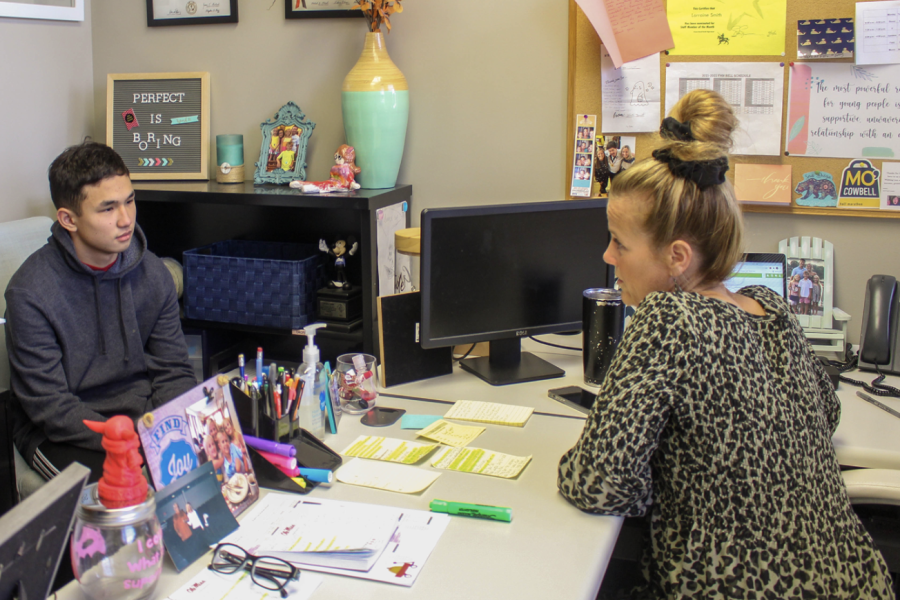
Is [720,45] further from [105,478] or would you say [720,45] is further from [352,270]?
[105,478]

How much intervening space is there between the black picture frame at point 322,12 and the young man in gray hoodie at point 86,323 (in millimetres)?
858

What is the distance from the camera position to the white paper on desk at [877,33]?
6.11 feet

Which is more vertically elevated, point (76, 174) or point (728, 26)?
point (728, 26)

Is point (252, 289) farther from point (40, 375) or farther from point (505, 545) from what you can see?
point (505, 545)

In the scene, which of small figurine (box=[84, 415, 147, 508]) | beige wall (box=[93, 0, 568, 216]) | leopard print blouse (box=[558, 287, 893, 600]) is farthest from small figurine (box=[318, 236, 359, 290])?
small figurine (box=[84, 415, 147, 508])

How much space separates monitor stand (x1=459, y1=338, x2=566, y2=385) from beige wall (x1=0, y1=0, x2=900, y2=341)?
1.88ft

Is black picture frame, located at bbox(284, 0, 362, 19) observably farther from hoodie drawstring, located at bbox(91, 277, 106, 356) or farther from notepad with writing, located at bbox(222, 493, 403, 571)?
notepad with writing, located at bbox(222, 493, 403, 571)

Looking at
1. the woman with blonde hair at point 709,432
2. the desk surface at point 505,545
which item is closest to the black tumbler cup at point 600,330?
the desk surface at point 505,545

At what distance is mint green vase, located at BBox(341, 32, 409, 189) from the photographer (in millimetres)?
2082

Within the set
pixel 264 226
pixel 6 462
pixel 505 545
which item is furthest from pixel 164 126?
pixel 505 545

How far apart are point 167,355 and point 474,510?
1031 mm

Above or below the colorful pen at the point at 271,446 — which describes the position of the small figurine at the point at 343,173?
above

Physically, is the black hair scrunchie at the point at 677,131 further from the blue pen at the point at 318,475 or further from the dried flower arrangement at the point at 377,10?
the dried flower arrangement at the point at 377,10

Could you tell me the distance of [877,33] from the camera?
187 centimetres
